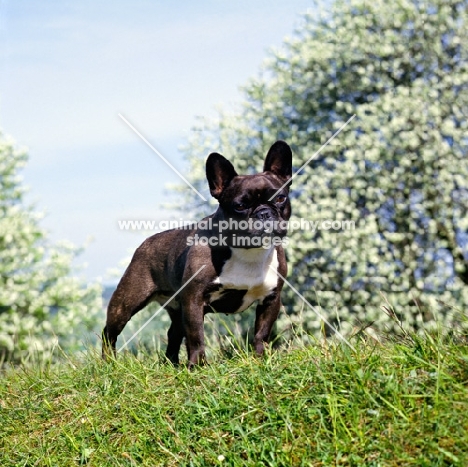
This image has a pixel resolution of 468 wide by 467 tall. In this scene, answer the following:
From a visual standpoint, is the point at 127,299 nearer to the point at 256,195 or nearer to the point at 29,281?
the point at 256,195

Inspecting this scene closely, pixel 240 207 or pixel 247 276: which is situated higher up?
pixel 240 207

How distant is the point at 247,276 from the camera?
5590 mm

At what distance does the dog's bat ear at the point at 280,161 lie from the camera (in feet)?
18.9

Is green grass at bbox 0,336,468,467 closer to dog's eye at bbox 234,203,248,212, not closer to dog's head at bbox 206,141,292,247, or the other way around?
dog's head at bbox 206,141,292,247

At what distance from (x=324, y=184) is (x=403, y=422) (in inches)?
290

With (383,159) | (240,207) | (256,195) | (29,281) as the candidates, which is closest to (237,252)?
(240,207)

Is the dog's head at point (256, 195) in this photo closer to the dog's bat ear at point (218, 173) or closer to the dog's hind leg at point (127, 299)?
the dog's bat ear at point (218, 173)

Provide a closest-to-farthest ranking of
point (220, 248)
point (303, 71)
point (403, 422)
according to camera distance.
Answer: point (403, 422), point (220, 248), point (303, 71)

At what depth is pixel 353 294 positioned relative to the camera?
10695 millimetres

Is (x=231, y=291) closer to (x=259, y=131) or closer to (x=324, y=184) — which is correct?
(x=324, y=184)

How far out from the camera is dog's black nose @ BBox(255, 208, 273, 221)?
5.29 m

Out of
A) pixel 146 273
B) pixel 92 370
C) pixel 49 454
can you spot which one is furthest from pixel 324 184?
pixel 49 454

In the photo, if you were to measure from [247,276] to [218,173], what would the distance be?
89 centimetres

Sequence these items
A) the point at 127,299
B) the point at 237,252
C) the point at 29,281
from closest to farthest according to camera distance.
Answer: the point at 237,252
the point at 127,299
the point at 29,281
